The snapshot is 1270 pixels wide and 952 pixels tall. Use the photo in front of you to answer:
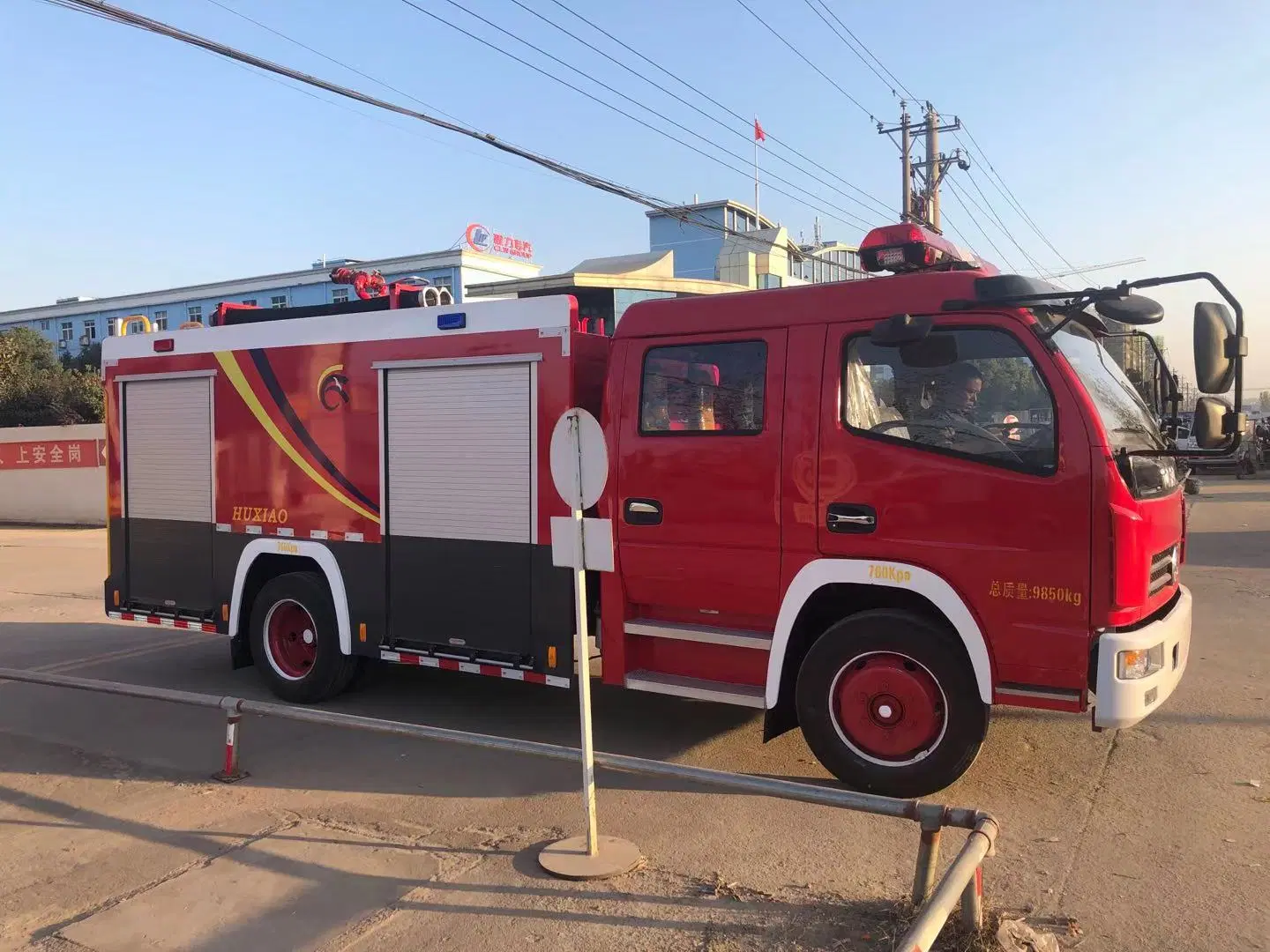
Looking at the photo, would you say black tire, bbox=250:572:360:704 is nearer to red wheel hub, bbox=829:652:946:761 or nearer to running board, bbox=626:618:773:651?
running board, bbox=626:618:773:651

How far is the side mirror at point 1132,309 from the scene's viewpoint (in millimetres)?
4746

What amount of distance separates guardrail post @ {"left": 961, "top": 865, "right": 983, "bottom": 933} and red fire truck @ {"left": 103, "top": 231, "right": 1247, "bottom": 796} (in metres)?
1.48

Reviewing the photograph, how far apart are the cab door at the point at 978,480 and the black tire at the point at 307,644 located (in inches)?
151

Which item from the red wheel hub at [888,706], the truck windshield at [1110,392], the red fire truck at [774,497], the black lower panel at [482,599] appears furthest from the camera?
the black lower panel at [482,599]

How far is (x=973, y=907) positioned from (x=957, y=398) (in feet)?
8.03

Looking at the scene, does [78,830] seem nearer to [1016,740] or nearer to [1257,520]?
[1016,740]

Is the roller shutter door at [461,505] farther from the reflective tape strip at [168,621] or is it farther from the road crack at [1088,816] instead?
the road crack at [1088,816]

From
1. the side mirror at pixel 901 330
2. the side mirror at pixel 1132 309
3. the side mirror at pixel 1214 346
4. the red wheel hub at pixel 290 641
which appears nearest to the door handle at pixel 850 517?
the side mirror at pixel 901 330

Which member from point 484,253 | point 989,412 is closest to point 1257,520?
point 989,412

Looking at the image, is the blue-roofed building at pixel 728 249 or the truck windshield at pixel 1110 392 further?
the blue-roofed building at pixel 728 249

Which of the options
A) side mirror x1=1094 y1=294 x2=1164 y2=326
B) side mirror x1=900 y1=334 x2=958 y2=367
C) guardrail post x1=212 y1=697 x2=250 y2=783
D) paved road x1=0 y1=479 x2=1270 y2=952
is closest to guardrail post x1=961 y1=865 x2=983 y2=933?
paved road x1=0 y1=479 x2=1270 y2=952

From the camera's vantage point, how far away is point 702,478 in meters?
5.43

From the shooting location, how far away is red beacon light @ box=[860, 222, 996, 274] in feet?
19.2

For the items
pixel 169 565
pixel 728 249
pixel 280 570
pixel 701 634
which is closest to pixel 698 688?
pixel 701 634
